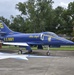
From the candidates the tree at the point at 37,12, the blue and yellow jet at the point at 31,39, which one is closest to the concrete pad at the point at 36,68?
the blue and yellow jet at the point at 31,39

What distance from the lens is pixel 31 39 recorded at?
28469mm

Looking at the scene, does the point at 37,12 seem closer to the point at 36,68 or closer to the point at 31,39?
the point at 31,39

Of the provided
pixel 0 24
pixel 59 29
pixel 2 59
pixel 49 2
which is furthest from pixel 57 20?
pixel 2 59

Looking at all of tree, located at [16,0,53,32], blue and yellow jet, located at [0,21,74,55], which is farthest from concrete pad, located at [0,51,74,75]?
tree, located at [16,0,53,32]

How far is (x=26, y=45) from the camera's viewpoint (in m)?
27.1

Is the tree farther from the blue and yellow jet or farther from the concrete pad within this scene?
the concrete pad

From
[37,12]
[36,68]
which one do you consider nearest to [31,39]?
[36,68]

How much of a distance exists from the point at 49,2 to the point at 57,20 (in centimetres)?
1113

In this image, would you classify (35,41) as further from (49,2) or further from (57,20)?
(57,20)

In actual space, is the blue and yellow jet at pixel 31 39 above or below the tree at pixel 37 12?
below

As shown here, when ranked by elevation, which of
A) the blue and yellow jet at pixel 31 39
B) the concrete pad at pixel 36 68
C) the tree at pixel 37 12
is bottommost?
the concrete pad at pixel 36 68

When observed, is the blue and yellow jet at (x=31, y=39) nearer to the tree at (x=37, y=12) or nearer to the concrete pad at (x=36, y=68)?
the concrete pad at (x=36, y=68)

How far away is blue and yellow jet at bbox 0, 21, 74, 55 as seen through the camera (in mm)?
26538

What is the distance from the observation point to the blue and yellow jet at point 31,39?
26.5m
